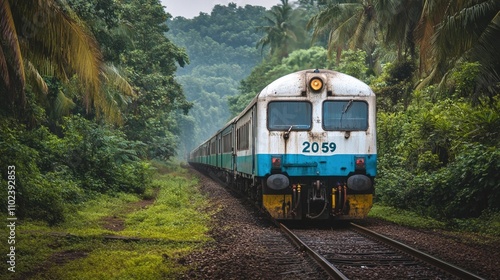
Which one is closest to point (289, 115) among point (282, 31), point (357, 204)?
point (357, 204)

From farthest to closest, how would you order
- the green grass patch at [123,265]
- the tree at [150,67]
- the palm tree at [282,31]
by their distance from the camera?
1. the palm tree at [282,31]
2. the tree at [150,67]
3. the green grass patch at [123,265]

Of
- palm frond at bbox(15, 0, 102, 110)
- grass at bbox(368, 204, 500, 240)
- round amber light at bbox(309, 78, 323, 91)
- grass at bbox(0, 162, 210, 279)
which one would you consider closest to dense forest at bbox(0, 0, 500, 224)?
palm frond at bbox(15, 0, 102, 110)

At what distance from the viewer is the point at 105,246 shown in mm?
7988

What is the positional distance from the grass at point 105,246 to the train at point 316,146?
5.59ft

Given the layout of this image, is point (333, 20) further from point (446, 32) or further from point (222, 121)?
point (222, 121)

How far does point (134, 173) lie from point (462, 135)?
36.7 feet

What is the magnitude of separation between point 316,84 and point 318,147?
1.20 metres

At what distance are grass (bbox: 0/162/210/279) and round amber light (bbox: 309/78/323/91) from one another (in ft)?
10.7

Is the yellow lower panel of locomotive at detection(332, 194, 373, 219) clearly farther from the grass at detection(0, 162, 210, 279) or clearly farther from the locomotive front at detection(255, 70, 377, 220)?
the grass at detection(0, 162, 210, 279)

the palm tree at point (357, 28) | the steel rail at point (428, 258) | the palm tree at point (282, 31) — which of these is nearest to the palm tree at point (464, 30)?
the steel rail at point (428, 258)

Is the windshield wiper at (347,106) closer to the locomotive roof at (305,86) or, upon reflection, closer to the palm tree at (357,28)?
the locomotive roof at (305,86)

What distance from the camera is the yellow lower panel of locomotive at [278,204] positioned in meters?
10.7

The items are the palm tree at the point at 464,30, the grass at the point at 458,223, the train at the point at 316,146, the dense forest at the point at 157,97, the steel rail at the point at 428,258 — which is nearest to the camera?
the steel rail at the point at 428,258

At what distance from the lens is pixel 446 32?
12.9 meters
